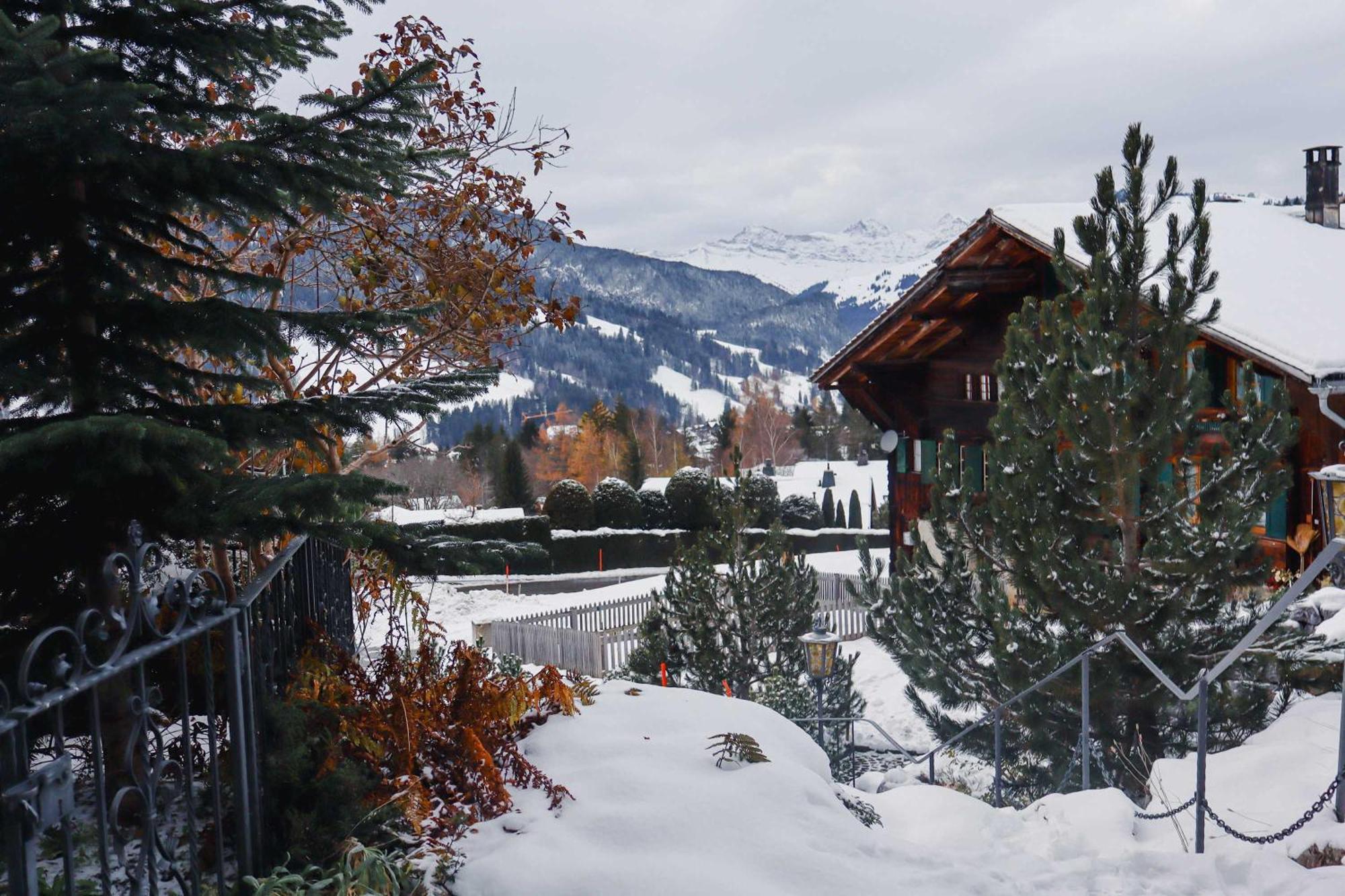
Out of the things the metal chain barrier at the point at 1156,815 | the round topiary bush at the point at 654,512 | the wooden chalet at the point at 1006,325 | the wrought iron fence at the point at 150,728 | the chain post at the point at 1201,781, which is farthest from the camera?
the round topiary bush at the point at 654,512

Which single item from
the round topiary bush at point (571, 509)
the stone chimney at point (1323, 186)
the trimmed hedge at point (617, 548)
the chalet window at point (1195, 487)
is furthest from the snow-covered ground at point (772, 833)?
the round topiary bush at point (571, 509)

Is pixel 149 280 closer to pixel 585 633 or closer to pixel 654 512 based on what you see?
pixel 585 633

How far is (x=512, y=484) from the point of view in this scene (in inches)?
1533

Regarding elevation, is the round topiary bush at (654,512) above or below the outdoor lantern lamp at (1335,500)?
below

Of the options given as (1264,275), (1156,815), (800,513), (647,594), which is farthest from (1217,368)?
(800,513)

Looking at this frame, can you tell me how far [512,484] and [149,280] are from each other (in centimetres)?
3568

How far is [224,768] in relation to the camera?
11.9 ft

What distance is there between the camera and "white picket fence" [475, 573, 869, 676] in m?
16.7

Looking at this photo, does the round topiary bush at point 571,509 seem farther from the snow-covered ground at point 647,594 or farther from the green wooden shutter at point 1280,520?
the green wooden shutter at point 1280,520

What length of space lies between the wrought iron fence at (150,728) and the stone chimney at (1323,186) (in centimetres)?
1728

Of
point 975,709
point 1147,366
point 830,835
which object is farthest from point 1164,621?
point 830,835

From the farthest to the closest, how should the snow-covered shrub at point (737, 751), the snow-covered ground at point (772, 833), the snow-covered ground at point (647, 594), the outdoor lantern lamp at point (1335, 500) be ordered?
the snow-covered ground at point (647, 594), the outdoor lantern lamp at point (1335, 500), the snow-covered shrub at point (737, 751), the snow-covered ground at point (772, 833)

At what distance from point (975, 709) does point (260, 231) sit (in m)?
8.32

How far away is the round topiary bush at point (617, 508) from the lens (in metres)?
32.5
